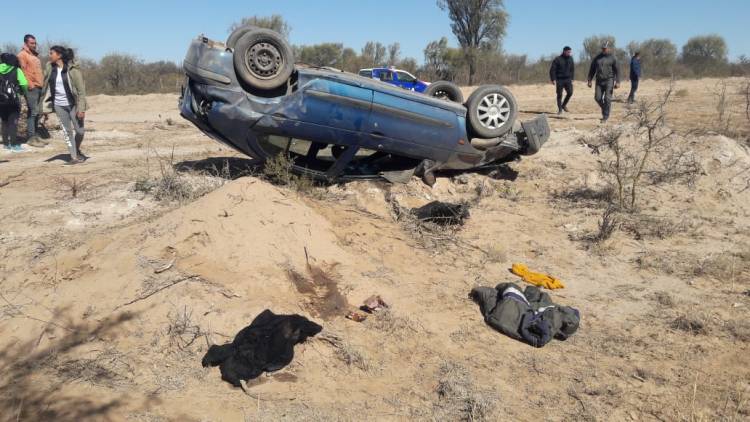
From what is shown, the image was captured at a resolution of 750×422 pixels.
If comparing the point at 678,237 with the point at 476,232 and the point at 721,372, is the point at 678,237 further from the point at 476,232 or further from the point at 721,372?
the point at 721,372

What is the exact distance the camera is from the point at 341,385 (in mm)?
3820

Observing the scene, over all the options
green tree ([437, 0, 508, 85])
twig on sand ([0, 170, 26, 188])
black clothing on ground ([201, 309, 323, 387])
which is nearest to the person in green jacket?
twig on sand ([0, 170, 26, 188])

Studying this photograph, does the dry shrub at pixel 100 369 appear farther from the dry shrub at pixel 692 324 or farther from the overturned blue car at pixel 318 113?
the dry shrub at pixel 692 324

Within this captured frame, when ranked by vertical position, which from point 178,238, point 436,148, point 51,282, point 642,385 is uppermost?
point 436,148

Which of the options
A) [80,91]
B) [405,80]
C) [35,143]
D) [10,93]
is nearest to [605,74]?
[405,80]

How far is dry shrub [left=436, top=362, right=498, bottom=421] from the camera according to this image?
3.50 m

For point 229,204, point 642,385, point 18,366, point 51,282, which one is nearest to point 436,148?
point 229,204

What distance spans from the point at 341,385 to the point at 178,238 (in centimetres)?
203

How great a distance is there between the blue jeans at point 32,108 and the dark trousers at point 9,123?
344 mm

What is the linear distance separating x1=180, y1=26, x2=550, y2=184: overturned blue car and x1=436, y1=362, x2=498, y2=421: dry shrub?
134 inches

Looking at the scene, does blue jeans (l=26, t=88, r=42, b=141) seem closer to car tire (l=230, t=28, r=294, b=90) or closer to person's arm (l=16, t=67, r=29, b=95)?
person's arm (l=16, t=67, r=29, b=95)

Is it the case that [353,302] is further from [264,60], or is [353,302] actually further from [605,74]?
[605,74]

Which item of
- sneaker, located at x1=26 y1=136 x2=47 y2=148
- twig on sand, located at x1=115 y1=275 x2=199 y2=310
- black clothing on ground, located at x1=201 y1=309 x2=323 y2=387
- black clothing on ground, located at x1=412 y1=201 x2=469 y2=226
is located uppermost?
sneaker, located at x1=26 y1=136 x2=47 y2=148

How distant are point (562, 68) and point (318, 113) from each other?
826cm
